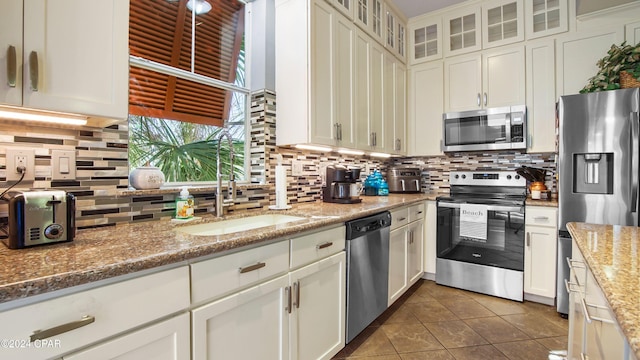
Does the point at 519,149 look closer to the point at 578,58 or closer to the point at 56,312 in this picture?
the point at 578,58

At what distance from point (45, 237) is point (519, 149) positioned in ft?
11.2

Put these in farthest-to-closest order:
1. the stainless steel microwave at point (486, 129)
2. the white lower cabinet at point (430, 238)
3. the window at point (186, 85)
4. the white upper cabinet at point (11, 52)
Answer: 1. the white lower cabinet at point (430, 238)
2. the stainless steel microwave at point (486, 129)
3. the window at point (186, 85)
4. the white upper cabinet at point (11, 52)

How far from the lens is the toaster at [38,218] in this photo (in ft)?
2.98

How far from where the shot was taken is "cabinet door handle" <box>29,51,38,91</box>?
3.00 ft

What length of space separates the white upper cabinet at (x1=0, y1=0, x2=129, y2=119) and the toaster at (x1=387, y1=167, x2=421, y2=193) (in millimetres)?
2718

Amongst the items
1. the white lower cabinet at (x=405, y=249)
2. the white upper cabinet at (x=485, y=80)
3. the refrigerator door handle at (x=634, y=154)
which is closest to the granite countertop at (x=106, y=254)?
the white lower cabinet at (x=405, y=249)

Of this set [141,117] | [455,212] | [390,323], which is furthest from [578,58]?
[141,117]

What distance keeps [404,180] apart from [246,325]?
8.38 feet

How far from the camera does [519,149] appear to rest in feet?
9.37

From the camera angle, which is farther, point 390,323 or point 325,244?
point 390,323

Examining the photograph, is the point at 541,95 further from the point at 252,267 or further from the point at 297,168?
the point at 252,267

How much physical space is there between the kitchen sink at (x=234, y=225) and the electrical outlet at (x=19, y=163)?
0.57 m

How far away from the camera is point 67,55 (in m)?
1.00

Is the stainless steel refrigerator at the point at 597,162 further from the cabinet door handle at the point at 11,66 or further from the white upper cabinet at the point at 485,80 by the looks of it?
the cabinet door handle at the point at 11,66
